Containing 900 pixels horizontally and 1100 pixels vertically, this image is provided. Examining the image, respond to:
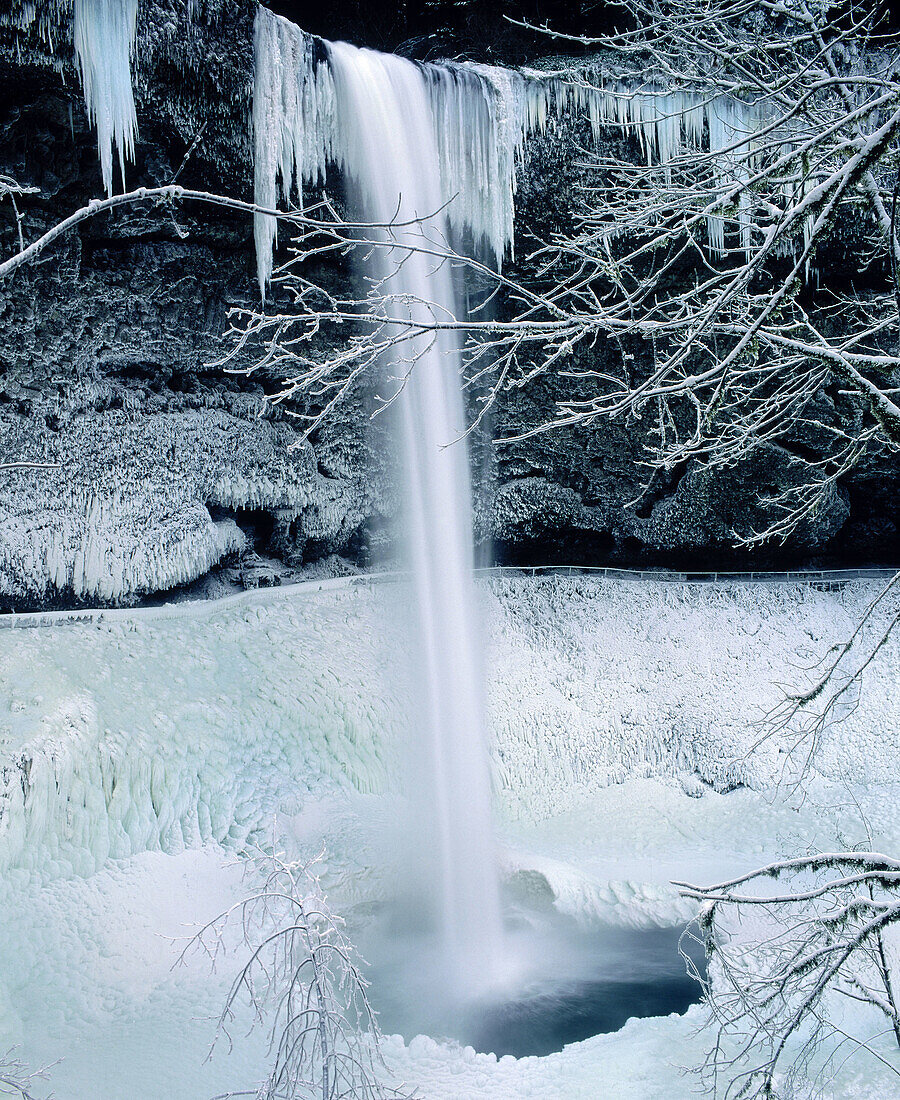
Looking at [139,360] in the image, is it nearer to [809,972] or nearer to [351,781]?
[351,781]

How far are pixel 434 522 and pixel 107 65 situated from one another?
275 inches

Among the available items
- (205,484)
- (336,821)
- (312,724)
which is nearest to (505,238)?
(205,484)

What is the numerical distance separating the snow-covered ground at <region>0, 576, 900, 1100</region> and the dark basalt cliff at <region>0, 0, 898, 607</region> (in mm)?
1317

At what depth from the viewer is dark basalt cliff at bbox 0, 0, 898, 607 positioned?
10391 millimetres

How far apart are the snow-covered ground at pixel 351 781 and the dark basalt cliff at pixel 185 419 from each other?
1.32 meters

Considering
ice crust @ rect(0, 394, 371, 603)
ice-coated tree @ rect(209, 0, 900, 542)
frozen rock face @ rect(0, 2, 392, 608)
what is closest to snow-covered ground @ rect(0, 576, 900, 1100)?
ice crust @ rect(0, 394, 371, 603)

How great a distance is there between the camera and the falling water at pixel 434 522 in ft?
33.1

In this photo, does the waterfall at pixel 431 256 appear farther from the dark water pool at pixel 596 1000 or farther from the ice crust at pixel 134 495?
the ice crust at pixel 134 495

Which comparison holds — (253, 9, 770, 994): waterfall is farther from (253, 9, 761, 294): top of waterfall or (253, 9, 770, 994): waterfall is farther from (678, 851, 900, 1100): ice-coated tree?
Result: (678, 851, 900, 1100): ice-coated tree

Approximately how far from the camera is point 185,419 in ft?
44.3

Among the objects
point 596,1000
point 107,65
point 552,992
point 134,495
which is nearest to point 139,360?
point 134,495

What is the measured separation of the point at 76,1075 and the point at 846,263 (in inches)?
583

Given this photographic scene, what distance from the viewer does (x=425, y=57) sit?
16.2 metres

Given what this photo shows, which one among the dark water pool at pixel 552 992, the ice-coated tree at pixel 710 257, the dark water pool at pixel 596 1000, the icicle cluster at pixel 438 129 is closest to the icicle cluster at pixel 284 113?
the icicle cluster at pixel 438 129
